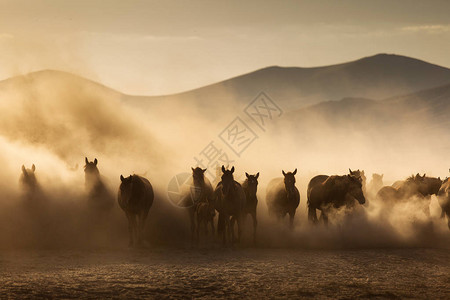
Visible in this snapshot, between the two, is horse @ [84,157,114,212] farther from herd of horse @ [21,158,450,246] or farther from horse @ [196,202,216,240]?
horse @ [196,202,216,240]

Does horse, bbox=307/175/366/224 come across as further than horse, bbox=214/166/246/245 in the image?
Yes

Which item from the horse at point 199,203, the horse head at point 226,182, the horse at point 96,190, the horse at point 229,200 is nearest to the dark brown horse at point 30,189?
the horse at point 96,190

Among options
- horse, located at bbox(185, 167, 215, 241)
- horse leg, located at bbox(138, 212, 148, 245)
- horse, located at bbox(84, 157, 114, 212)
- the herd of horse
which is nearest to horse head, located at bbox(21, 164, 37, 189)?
the herd of horse

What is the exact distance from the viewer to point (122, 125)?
38500 millimetres

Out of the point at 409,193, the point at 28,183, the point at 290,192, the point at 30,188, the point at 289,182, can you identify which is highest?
the point at 28,183

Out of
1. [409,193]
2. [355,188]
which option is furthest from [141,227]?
[409,193]

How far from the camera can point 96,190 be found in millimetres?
17859

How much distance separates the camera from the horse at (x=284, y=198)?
1786 centimetres

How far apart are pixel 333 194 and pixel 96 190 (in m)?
7.30

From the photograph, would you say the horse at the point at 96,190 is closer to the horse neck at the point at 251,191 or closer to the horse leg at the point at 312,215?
the horse neck at the point at 251,191

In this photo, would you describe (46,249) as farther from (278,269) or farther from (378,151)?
(378,151)

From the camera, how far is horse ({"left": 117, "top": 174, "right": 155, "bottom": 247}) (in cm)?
1666

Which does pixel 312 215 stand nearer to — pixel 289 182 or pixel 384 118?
pixel 289 182

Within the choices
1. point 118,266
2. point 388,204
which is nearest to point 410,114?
point 388,204
